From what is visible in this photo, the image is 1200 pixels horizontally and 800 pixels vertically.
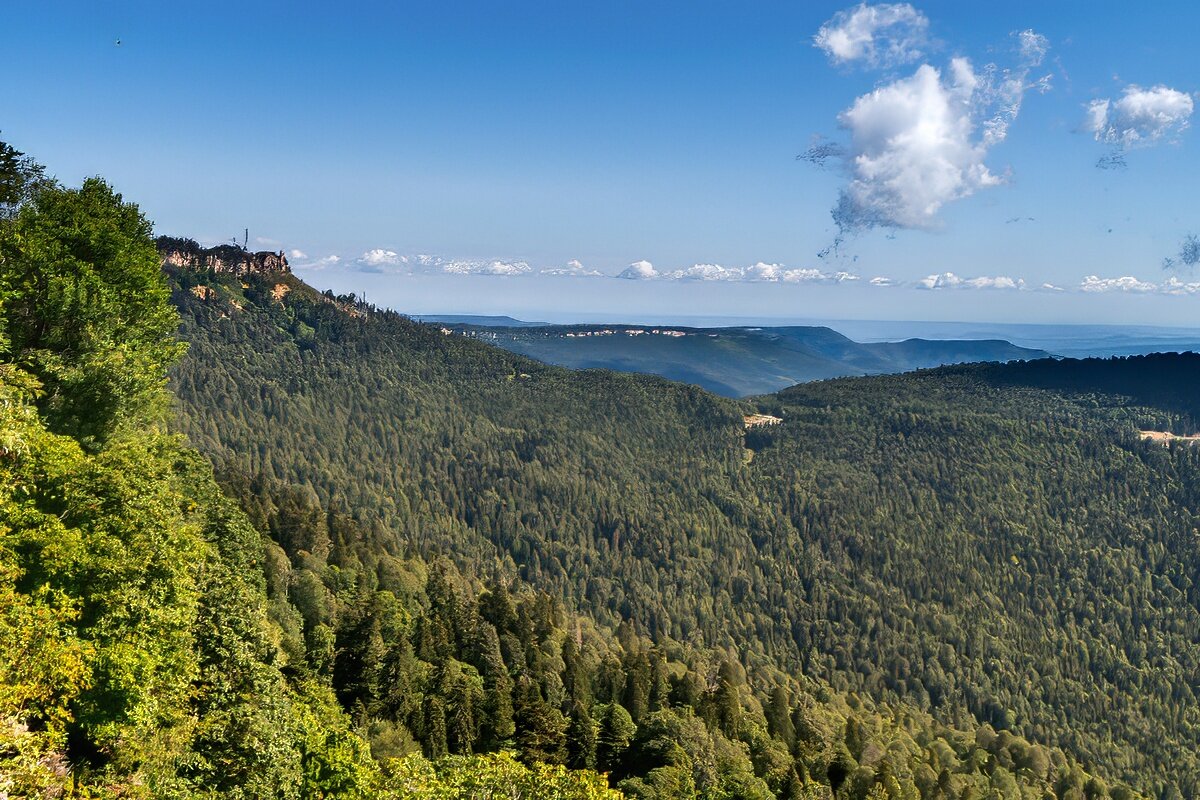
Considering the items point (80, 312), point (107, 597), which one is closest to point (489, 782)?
point (107, 597)

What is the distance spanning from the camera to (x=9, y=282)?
39.8 meters

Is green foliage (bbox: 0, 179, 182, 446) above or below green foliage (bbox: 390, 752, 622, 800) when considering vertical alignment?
above

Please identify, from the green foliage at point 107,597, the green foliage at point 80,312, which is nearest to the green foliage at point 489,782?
the green foliage at point 107,597

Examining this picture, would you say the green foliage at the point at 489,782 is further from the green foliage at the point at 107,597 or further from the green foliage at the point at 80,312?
the green foliage at the point at 80,312

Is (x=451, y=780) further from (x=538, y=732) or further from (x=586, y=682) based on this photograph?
(x=586, y=682)

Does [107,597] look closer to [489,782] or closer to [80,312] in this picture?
[489,782]

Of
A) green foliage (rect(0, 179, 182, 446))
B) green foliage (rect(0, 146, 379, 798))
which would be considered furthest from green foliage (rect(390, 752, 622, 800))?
green foliage (rect(0, 179, 182, 446))

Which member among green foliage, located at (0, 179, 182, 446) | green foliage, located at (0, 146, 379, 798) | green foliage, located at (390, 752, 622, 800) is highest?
green foliage, located at (0, 179, 182, 446)

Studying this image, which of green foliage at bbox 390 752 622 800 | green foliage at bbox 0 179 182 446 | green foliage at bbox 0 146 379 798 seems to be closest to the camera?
green foliage at bbox 0 146 379 798

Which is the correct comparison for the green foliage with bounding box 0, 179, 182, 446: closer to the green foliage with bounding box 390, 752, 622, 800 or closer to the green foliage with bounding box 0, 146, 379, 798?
the green foliage with bounding box 0, 146, 379, 798

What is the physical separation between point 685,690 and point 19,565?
75.2 m

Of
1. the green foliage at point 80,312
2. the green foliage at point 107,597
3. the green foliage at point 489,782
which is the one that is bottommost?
the green foliage at point 489,782

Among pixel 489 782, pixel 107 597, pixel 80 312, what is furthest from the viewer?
pixel 80 312

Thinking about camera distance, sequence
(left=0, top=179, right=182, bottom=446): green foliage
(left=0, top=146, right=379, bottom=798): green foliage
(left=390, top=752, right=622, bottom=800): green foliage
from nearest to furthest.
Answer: (left=0, top=146, right=379, bottom=798): green foliage → (left=390, top=752, right=622, bottom=800): green foliage → (left=0, top=179, right=182, bottom=446): green foliage
